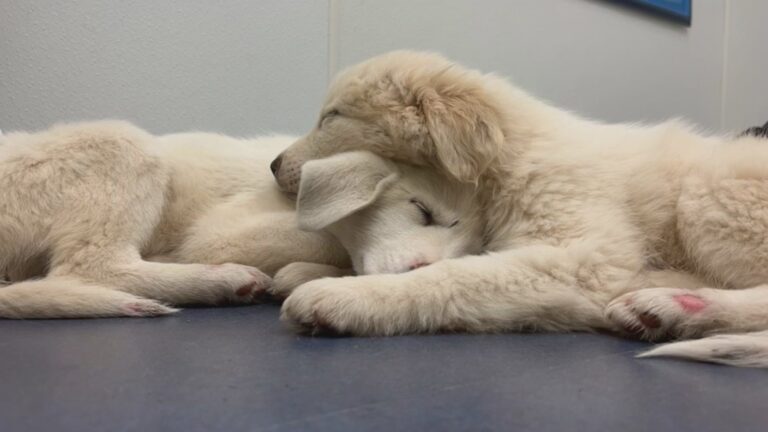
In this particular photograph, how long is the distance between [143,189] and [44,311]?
47 cm

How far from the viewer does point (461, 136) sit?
65.5 inches

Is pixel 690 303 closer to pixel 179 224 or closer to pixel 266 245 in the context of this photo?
pixel 266 245

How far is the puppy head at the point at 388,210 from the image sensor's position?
1654 mm

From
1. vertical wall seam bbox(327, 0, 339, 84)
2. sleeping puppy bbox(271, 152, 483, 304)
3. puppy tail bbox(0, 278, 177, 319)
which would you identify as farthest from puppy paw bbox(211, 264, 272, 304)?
vertical wall seam bbox(327, 0, 339, 84)

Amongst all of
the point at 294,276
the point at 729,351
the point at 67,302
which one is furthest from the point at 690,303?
the point at 67,302

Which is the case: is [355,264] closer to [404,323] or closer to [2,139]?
[404,323]

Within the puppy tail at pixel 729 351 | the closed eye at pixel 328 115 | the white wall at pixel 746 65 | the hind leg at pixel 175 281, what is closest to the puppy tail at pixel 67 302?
the hind leg at pixel 175 281

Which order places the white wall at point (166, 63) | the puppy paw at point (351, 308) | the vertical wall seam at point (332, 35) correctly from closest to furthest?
the puppy paw at point (351, 308) < the white wall at point (166, 63) < the vertical wall seam at point (332, 35)

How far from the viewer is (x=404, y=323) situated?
4.61 ft

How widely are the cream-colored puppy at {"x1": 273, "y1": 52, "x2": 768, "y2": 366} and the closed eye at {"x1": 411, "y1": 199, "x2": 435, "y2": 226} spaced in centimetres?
10

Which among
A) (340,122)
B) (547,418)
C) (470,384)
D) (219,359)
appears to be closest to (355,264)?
(340,122)

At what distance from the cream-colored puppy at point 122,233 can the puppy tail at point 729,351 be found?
1034 millimetres

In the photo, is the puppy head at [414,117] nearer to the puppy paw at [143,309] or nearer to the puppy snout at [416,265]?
the puppy snout at [416,265]

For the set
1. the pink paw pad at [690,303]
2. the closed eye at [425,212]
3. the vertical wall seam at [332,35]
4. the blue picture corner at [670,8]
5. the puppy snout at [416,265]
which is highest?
the blue picture corner at [670,8]
